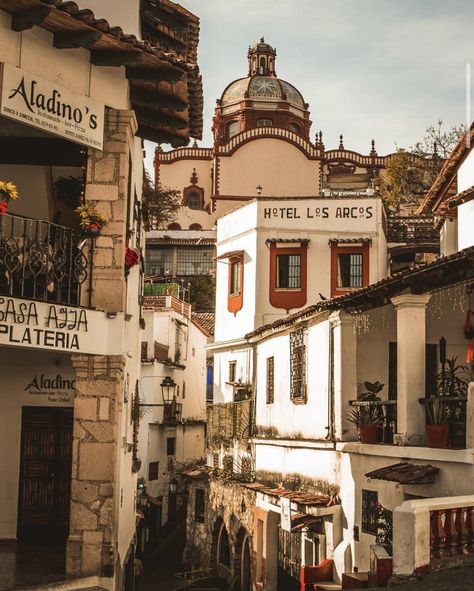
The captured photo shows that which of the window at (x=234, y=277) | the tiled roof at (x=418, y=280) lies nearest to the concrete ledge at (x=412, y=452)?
the tiled roof at (x=418, y=280)

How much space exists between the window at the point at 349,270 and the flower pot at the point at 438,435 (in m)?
23.5

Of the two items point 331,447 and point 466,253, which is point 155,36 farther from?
point 331,447

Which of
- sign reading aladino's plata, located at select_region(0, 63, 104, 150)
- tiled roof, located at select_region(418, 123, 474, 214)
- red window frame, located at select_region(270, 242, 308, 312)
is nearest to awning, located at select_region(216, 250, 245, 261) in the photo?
red window frame, located at select_region(270, 242, 308, 312)

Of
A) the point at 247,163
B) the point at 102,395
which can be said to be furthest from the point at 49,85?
the point at 247,163

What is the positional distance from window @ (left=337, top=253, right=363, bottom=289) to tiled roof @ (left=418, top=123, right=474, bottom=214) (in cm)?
709

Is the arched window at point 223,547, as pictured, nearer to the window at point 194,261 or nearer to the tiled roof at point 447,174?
the tiled roof at point 447,174

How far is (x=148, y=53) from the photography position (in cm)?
1381

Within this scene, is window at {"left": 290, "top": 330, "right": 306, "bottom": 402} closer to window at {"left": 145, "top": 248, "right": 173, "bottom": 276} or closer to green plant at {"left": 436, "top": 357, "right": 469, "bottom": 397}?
green plant at {"left": 436, "top": 357, "right": 469, "bottom": 397}

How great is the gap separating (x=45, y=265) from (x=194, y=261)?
5469 cm

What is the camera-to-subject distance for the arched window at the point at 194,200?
7812 centimetres

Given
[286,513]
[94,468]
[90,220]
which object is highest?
[90,220]

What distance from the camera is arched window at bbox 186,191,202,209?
3076 inches

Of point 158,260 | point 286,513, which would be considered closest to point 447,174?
point 286,513

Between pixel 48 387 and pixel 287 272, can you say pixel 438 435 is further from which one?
pixel 287 272
